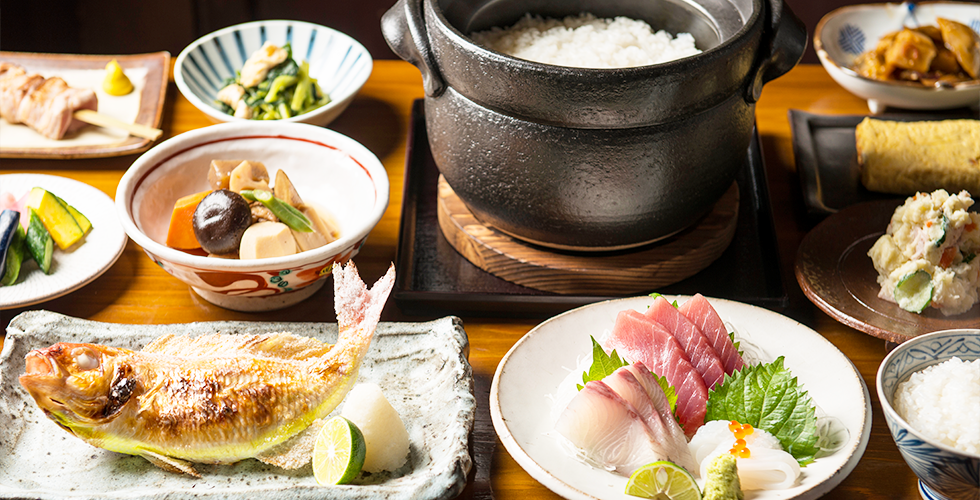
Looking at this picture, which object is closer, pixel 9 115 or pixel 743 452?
pixel 743 452

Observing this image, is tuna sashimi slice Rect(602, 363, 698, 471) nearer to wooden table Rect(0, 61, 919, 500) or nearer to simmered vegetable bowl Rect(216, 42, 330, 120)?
wooden table Rect(0, 61, 919, 500)

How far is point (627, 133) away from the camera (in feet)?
4.17

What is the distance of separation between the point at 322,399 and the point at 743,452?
23.4 inches

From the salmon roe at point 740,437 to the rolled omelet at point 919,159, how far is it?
890mm

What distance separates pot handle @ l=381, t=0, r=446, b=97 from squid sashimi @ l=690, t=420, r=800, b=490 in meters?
0.72

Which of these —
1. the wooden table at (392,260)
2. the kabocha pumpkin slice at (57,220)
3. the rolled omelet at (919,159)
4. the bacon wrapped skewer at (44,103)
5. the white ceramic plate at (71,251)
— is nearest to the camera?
the wooden table at (392,260)

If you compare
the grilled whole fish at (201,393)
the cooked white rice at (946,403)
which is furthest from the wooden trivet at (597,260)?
the cooked white rice at (946,403)

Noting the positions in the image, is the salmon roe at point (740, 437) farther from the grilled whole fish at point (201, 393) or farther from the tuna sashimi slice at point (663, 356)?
the grilled whole fish at point (201, 393)

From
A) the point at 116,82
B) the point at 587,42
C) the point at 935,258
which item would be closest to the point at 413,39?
the point at 587,42

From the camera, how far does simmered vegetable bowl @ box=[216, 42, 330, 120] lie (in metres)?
1.94

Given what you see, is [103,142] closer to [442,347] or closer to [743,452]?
[442,347]

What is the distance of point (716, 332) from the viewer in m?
1.22

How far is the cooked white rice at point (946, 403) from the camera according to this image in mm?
1021

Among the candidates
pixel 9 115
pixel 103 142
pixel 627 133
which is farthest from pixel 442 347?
pixel 9 115
